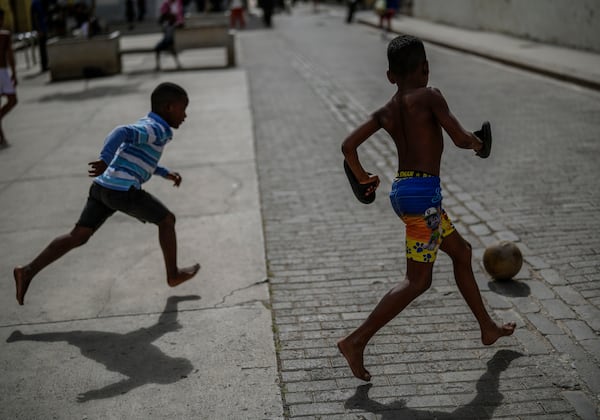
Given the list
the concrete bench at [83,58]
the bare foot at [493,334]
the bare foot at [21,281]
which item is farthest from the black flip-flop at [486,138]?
the concrete bench at [83,58]

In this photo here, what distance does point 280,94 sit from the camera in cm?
1352

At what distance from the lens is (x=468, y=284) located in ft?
12.4

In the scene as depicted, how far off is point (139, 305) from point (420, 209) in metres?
2.28

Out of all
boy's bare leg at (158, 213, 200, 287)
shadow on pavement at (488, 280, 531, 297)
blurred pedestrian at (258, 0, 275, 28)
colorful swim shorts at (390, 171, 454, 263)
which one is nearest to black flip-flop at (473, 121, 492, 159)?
colorful swim shorts at (390, 171, 454, 263)

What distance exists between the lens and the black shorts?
4641 mm

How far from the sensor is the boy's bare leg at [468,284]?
3.72 m

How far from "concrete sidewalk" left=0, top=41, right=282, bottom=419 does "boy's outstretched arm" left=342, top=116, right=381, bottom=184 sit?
3.97 ft

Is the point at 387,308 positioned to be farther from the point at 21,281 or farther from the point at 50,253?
the point at 21,281

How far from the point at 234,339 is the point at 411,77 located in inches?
75.4

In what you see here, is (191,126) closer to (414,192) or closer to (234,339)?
(234,339)

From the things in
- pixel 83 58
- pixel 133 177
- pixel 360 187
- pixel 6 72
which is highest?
pixel 360 187

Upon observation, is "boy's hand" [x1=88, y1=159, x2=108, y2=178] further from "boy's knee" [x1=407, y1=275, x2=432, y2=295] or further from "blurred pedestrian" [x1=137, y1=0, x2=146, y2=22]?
"blurred pedestrian" [x1=137, y1=0, x2=146, y2=22]


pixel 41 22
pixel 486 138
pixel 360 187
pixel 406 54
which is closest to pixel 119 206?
pixel 360 187

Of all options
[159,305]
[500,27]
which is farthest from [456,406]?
[500,27]
